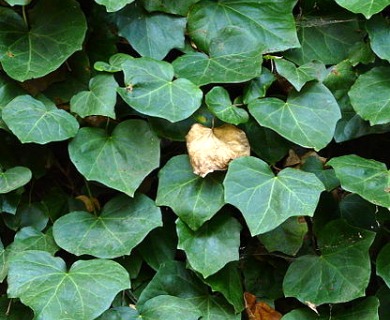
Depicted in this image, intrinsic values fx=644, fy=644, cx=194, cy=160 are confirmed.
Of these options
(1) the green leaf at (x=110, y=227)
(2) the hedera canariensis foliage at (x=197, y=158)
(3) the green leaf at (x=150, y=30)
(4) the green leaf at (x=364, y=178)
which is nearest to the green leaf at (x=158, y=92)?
(2) the hedera canariensis foliage at (x=197, y=158)

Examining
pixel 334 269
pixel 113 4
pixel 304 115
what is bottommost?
pixel 334 269

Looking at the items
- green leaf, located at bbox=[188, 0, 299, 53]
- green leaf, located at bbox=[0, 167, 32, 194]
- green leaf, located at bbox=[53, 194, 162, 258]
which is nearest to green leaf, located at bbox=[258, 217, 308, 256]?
green leaf, located at bbox=[53, 194, 162, 258]

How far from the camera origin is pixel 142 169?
Answer: 1443mm

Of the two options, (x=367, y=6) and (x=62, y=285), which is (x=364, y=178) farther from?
(x=62, y=285)

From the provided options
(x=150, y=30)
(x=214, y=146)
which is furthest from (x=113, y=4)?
(x=214, y=146)

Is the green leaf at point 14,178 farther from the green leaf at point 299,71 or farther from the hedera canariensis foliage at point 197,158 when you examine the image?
the green leaf at point 299,71

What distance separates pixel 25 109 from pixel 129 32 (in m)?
0.33

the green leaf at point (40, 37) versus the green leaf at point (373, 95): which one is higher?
the green leaf at point (40, 37)

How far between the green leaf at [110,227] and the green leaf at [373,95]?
0.52 m

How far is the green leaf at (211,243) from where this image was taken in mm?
1417

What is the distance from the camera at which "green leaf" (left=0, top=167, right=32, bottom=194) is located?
4.78 ft

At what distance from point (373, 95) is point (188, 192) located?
0.48m

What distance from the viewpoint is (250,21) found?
1582mm

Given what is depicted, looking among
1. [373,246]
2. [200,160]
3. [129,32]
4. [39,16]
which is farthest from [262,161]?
[39,16]
